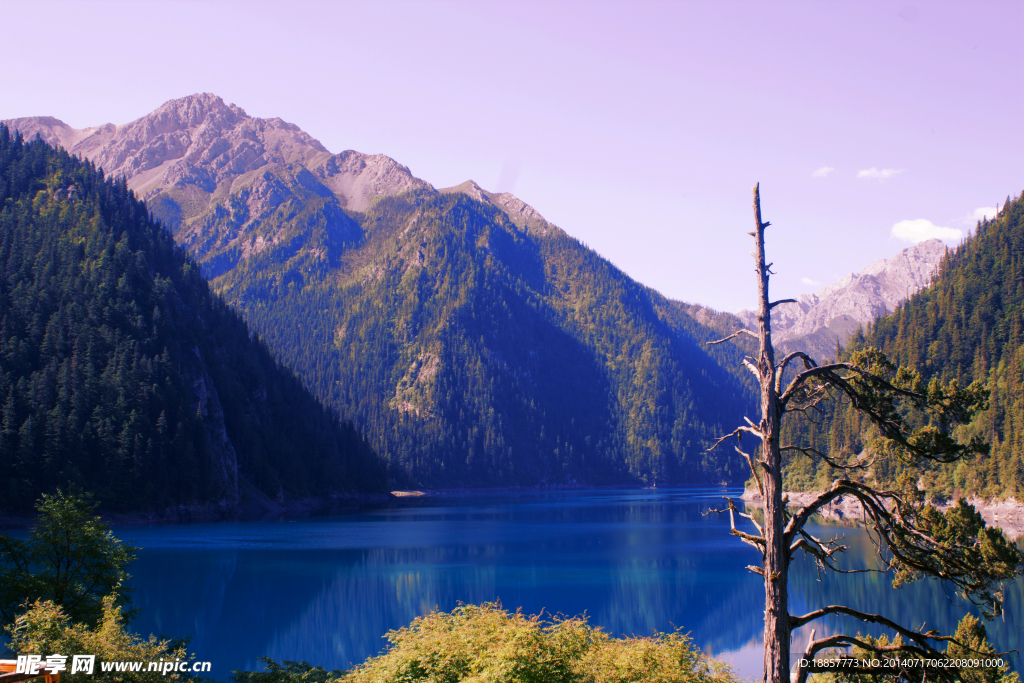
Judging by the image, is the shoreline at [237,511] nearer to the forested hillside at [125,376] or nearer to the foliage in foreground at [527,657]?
the forested hillside at [125,376]

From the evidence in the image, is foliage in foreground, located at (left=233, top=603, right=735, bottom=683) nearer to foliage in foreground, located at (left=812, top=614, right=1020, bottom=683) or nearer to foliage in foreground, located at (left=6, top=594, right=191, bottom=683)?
foliage in foreground, located at (left=812, top=614, right=1020, bottom=683)

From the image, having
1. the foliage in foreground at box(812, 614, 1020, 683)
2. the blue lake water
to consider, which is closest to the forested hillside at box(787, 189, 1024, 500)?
the blue lake water

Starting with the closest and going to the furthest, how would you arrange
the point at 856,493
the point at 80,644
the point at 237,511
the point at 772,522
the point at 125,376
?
the point at 856,493, the point at 772,522, the point at 80,644, the point at 125,376, the point at 237,511

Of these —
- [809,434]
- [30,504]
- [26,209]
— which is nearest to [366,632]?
[30,504]

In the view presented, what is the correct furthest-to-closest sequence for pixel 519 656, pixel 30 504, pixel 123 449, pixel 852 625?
pixel 123 449 < pixel 30 504 < pixel 852 625 < pixel 519 656

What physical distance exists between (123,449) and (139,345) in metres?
26.1

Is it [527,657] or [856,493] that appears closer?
[856,493]

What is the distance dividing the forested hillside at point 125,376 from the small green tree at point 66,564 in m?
72.2

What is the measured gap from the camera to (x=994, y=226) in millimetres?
159125

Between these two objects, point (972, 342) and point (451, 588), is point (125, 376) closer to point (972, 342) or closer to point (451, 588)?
point (451, 588)

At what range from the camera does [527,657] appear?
53.8 ft

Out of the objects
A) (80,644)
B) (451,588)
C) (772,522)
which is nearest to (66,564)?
(80,644)

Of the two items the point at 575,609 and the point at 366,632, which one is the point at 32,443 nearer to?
the point at 366,632

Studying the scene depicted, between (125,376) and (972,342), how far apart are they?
14795 centimetres
